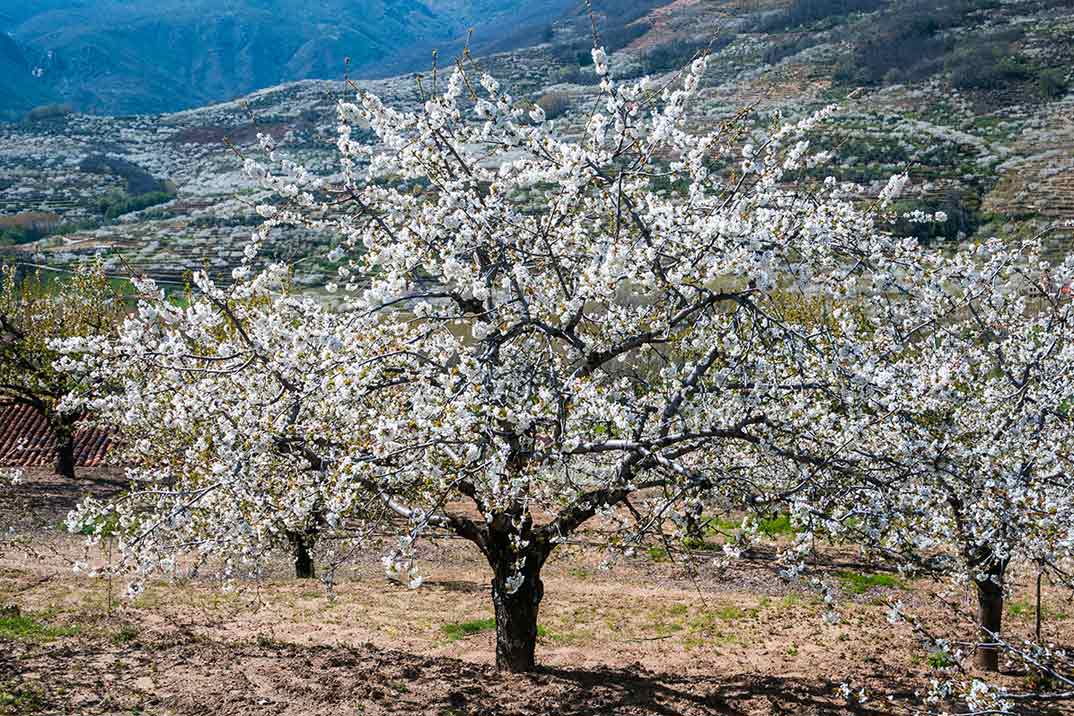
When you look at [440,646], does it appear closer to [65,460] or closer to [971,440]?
[971,440]

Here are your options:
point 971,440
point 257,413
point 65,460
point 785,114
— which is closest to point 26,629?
point 257,413

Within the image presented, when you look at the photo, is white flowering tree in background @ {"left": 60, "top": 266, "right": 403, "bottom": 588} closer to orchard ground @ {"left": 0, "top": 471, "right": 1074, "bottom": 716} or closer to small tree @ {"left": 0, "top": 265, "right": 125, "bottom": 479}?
orchard ground @ {"left": 0, "top": 471, "right": 1074, "bottom": 716}

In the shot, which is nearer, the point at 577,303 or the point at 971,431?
the point at 577,303

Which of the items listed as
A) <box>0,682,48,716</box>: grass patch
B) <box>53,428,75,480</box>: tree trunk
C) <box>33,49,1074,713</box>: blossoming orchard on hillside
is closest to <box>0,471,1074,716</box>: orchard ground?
<box>0,682,48,716</box>: grass patch

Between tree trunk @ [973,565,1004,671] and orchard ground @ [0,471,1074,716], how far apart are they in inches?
12.3

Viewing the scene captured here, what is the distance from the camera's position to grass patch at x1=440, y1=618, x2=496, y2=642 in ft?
36.6

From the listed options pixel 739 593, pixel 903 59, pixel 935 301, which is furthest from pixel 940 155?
pixel 935 301

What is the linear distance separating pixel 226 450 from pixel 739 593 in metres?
12.3

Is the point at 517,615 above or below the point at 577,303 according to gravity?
below

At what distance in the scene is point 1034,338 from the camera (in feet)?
35.8

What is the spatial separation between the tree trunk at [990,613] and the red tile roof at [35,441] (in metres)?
25.2

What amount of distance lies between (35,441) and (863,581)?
1123 inches

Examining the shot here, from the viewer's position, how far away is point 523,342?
8070 mm

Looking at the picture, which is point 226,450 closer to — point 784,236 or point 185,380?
point 185,380
